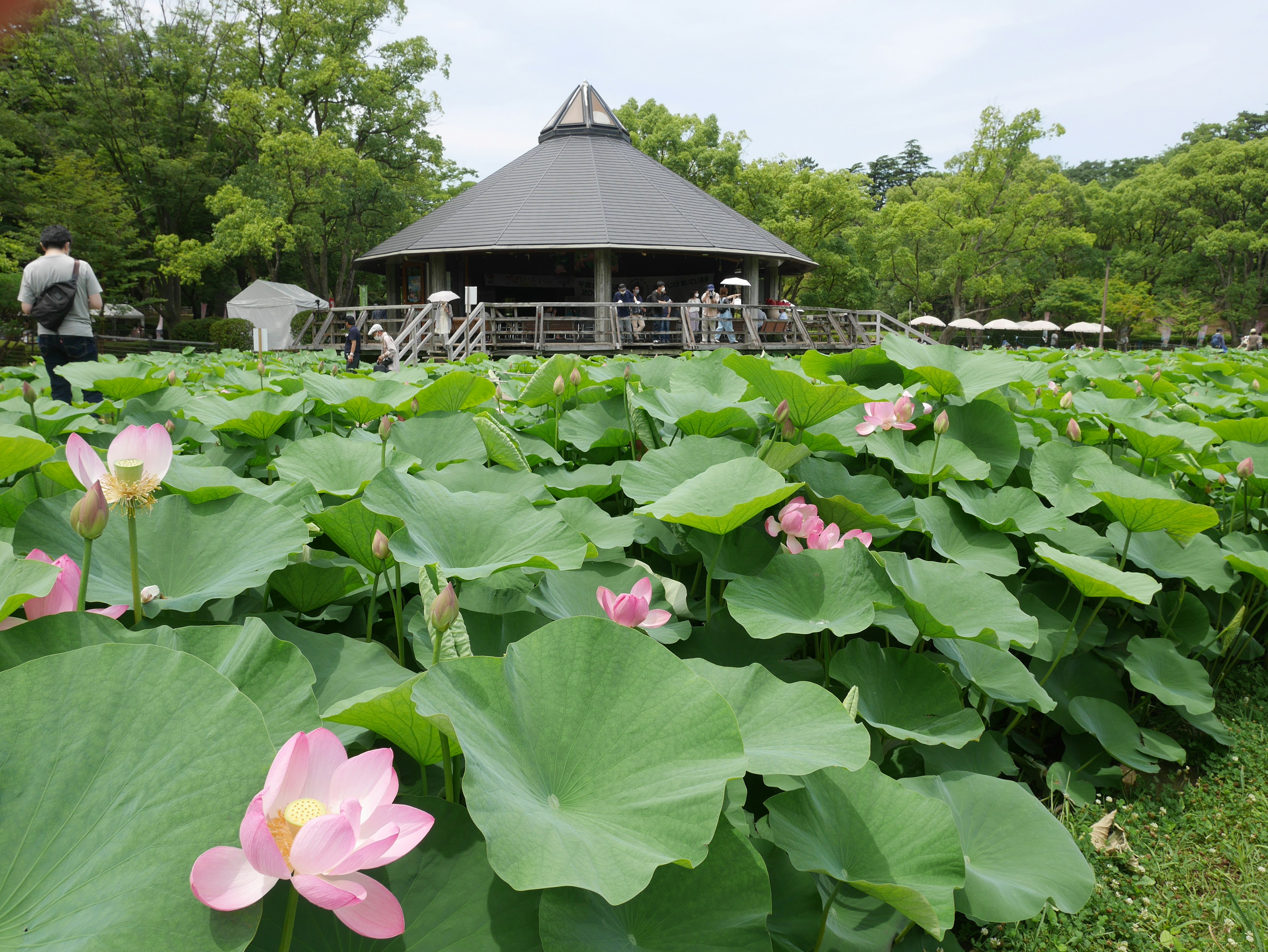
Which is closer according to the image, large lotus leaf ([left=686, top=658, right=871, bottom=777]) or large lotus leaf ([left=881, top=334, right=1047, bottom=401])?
large lotus leaf ([left=686, top=658, right=871, bottom=777])

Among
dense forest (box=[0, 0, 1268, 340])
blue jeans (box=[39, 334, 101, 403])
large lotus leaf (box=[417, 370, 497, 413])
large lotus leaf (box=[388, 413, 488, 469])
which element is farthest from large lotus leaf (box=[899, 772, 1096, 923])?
dense forest (box=[0, 0, 1268, 340])

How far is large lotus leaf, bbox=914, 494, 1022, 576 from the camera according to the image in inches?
56.0

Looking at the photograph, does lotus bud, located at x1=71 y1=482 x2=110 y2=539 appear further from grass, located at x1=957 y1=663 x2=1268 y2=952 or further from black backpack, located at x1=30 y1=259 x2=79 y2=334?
black backpack, located at x1=30 y1=259 x2=79 y2=334

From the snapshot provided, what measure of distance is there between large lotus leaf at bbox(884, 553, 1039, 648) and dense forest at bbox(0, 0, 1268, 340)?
18383mm

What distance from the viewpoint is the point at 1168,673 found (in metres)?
1.73

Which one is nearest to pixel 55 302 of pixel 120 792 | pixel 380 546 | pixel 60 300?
pixel 60 300

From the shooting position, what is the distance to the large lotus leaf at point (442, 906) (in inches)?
21.0

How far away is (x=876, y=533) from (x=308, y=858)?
1161mm

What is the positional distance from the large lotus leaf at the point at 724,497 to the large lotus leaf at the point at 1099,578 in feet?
1.50

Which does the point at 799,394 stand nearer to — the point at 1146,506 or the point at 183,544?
the point at 1146,506

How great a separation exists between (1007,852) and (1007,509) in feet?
2.57

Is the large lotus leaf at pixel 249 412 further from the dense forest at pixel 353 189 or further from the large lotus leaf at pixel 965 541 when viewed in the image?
the dense forest at pixel 353 189

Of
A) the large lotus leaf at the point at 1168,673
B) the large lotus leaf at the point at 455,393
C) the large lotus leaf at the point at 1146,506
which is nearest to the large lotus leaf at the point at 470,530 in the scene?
the large lotus leaf at the point at 455,393

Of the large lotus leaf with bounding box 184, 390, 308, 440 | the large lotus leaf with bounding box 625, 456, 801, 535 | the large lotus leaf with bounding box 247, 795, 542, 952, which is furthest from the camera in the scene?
the large lotus leaf with bounding box 184, 390, 308, 440
